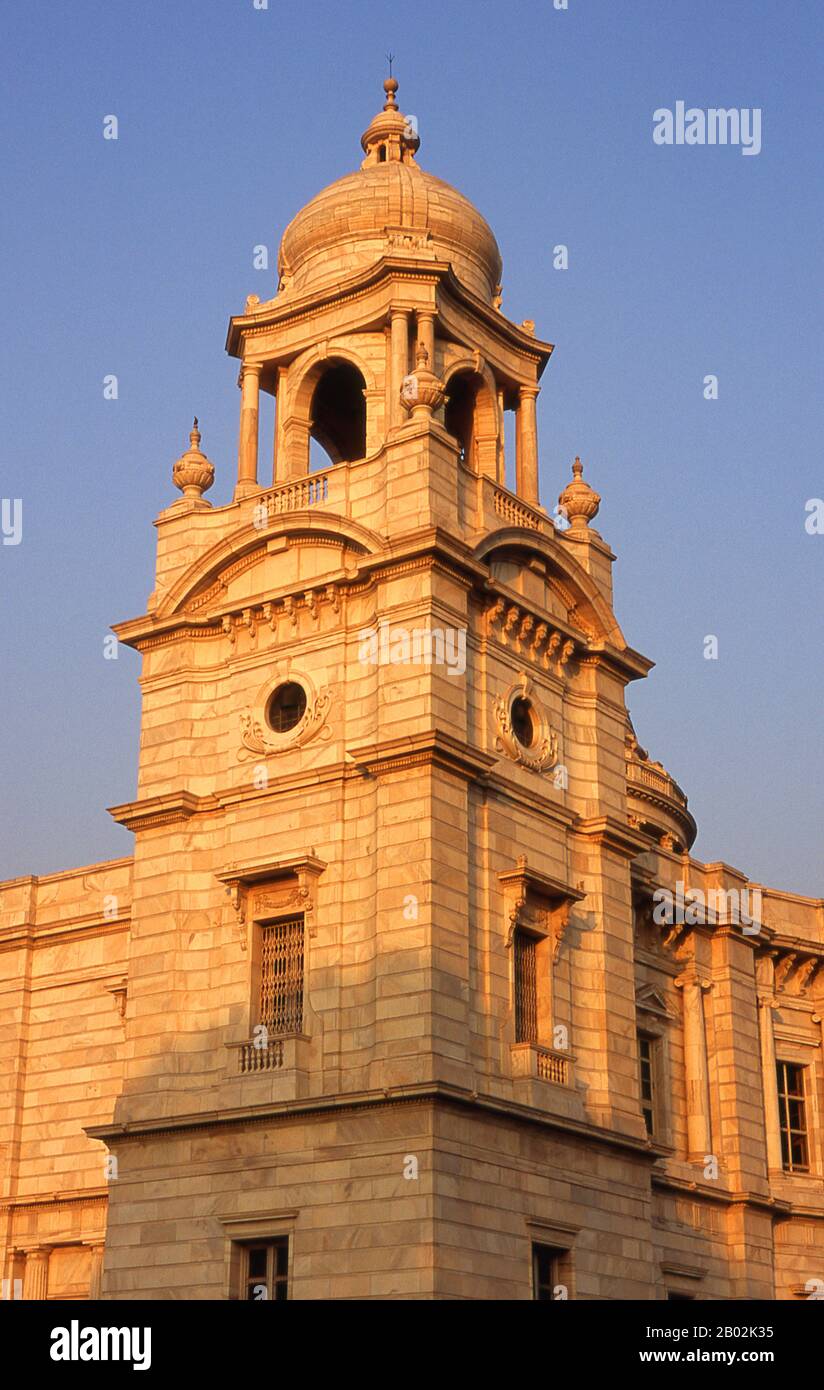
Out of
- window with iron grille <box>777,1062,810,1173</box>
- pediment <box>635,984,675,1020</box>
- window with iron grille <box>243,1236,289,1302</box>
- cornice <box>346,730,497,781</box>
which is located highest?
cornice <box>346,730,497,781</box>

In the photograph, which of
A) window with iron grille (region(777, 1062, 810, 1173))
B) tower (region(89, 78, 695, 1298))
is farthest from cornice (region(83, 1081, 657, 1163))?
window with iron grille (region(777, 1062, 810, 1173))

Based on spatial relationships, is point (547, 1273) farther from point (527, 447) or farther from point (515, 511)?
point (527, 447)

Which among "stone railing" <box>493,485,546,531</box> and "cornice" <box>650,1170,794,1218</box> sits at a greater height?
"stone railing" <box>493,485,546,531</box>

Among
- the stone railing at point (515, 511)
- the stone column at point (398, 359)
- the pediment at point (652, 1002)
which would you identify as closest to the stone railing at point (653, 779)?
the pediment at point (652, 1002)

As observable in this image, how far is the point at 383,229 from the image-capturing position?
37.8m

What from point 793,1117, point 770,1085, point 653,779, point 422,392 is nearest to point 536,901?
point 422,392

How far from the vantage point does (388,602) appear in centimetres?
3106

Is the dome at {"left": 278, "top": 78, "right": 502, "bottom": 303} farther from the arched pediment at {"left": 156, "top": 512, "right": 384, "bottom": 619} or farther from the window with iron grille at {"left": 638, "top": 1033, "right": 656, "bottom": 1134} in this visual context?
the window with iron grille at {"left": 638, "top": 1033, "right": 656, "bottom": 1134}

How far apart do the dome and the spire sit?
3.07 ft

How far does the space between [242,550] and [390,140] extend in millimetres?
12177

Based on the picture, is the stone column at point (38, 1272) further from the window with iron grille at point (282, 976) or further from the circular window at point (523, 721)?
the circular window at point (523, 721)

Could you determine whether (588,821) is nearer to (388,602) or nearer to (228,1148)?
(388,602)

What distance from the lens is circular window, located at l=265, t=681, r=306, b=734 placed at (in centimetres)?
3247
